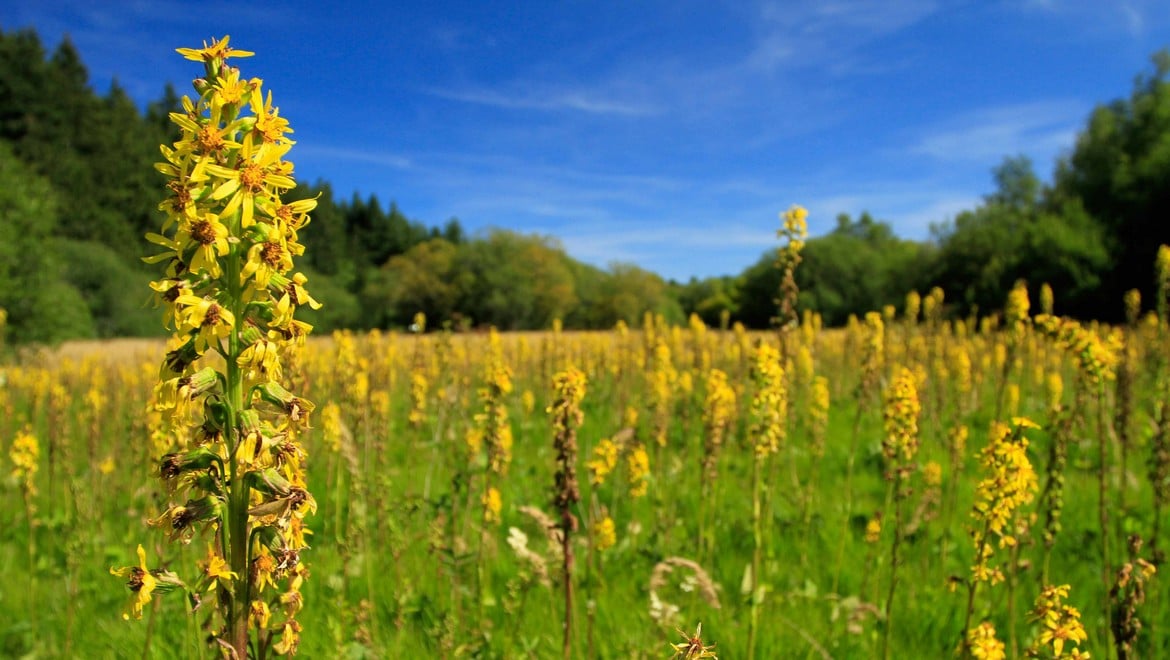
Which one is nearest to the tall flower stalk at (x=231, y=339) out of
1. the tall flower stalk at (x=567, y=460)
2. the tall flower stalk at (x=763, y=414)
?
the tall flower stalk at (x=567, y=460)

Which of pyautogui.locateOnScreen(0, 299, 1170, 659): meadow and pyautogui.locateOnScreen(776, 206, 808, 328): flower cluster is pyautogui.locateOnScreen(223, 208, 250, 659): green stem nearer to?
pyautogui.locateOnScreen(0, 299, 1170, 659): meadow

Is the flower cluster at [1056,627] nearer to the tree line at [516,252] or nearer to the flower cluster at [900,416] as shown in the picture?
the flower cluster at [900,416]

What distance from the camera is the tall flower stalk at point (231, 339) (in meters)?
1.37

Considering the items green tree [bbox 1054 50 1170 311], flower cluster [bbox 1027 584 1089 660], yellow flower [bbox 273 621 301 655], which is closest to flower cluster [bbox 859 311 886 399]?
flower cluster [bbox 1027 584 1089 660]

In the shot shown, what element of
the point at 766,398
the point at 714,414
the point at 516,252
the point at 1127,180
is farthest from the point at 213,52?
the point at 516,252

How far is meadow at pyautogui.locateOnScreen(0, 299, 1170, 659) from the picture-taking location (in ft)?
10.3

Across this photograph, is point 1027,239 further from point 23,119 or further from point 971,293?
point 23,119

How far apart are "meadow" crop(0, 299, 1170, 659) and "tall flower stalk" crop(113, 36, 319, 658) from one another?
0.43ft

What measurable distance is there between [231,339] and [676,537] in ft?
15.4

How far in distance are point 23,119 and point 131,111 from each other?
1040 cm

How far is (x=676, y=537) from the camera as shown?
5.47 metres

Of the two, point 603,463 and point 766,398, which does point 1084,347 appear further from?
Result: point 603,463

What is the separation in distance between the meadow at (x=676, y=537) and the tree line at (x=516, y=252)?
61.7ft

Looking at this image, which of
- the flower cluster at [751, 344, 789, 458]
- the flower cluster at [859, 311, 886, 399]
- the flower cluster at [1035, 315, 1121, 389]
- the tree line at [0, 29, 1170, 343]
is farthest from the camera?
the tree line at [0, 29, 1170, 343]
